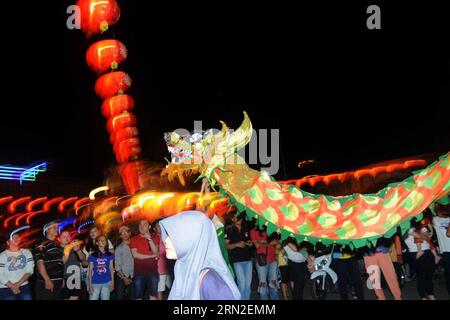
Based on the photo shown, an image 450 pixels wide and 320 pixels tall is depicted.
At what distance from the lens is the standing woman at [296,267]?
772cm

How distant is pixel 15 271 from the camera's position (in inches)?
258

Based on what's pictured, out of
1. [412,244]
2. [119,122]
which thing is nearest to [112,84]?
[119,122]

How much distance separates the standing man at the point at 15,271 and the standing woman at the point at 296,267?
391 centimetres

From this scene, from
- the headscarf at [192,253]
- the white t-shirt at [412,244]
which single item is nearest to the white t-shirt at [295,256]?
the white t-shirt at [412,244]

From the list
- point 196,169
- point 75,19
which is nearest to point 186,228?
point 196,169

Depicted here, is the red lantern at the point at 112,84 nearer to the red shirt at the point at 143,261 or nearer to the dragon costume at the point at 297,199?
the red shirt at the point at 143,261

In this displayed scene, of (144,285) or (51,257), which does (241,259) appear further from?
(51,257)

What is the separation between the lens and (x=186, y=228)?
11.6 feet

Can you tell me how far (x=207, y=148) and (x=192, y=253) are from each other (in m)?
1.32

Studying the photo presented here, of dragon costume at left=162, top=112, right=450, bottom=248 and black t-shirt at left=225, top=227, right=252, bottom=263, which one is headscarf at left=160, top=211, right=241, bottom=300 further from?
black t-shirt at left=225, top=227, right=252, bottom=263

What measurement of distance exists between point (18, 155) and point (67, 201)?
232 centimetres

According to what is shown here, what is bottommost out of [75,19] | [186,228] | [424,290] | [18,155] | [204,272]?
[424,290]

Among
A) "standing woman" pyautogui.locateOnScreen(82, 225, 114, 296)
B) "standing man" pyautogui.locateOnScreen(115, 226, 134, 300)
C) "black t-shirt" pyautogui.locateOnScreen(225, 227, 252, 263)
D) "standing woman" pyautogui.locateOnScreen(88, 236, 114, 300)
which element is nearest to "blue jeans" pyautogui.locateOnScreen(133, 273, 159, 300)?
"standing man" pyautogui.locateOnScreen(115, 226, 134, 300)

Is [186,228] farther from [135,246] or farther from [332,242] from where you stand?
[135,246]
